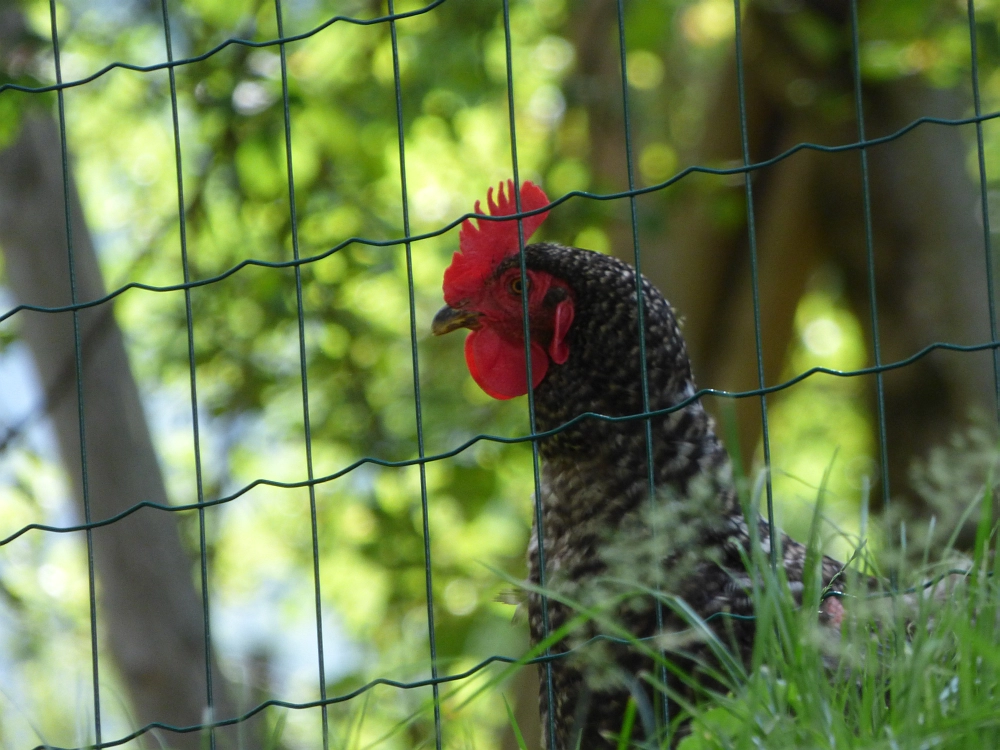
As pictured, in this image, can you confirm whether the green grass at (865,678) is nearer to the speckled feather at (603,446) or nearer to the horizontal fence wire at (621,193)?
the horizontal fence wire at (621,193)

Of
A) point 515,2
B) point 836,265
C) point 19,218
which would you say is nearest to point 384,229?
point 515,2

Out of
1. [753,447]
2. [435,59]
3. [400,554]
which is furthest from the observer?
[753,447]

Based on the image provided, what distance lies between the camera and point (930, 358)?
472cm

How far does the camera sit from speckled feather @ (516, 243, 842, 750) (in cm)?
224

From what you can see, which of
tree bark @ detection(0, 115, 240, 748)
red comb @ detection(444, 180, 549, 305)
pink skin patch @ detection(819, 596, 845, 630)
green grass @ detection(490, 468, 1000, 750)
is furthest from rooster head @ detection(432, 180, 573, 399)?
tree bark @ detection(0, 115, 240, 748)

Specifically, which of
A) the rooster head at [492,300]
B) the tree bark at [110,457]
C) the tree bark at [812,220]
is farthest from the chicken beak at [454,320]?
the tree bark at [812,220]

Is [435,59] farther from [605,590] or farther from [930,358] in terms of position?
[605,590]

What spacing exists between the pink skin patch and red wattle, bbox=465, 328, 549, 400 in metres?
0.87

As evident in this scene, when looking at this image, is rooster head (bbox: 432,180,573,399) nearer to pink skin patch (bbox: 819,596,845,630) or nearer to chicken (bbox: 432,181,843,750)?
chicken (bbox: 432,181,843,750)

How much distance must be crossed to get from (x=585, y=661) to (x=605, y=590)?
5.4 inches

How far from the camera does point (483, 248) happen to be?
2.59m

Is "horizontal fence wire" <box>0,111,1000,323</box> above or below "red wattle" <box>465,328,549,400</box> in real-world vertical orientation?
above

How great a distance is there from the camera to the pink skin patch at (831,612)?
184 centimetres

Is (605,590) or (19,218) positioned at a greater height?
(19,218)
